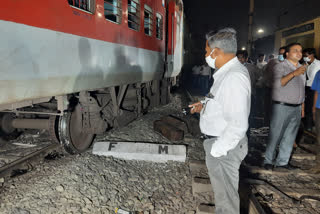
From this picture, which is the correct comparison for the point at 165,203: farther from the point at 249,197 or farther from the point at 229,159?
the point at 229,159

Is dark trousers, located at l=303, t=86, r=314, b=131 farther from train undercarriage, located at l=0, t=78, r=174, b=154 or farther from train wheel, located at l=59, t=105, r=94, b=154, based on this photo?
train wheel, located at l=59, t=105, r=94, b=154

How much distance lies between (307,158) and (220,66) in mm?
3731

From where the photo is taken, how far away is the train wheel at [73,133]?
4344 millimetres

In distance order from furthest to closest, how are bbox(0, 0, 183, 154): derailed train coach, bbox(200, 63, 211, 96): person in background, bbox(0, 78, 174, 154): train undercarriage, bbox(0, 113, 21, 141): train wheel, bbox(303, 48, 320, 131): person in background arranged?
bbox(200, 63, 211, 96): person in background < bbox(303, 48, 320, 131): person in background < bbox(0, 113, 21, 141): train wheel < bbox(0, 78, 174, 154): train undercarriage < bbox(0, 0, 183, 154): derailed train coach

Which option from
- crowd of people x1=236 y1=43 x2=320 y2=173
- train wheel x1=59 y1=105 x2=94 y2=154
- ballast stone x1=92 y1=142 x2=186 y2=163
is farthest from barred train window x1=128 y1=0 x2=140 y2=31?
crowd of people x1=236 y1=43 x2=320 y2=173

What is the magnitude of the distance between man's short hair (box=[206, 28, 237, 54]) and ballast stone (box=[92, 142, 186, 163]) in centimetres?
275

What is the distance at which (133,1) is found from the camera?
17.5 feet

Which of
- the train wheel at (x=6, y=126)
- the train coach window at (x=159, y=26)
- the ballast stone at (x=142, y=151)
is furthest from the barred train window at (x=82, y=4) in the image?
the train coach window at (x=159, y=26)

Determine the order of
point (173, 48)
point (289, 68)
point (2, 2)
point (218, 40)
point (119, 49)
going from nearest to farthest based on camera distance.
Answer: point (218, 40), point (2, 2), point (289, 68), point (119, 49), point (173, 48)

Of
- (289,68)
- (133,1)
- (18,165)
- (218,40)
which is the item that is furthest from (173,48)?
(218,40)

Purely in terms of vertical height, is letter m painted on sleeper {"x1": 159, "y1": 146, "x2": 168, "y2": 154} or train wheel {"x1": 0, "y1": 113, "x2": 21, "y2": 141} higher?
train wheel {"x1": 0, "y1": 113, "x2": 21, "y2": 141}

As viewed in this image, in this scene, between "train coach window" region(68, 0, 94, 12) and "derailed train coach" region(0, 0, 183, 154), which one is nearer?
"derailed train coach" region(0, 0, 183, 154)

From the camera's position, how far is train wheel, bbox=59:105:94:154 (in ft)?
14.3

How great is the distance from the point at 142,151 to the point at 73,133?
132 cm
